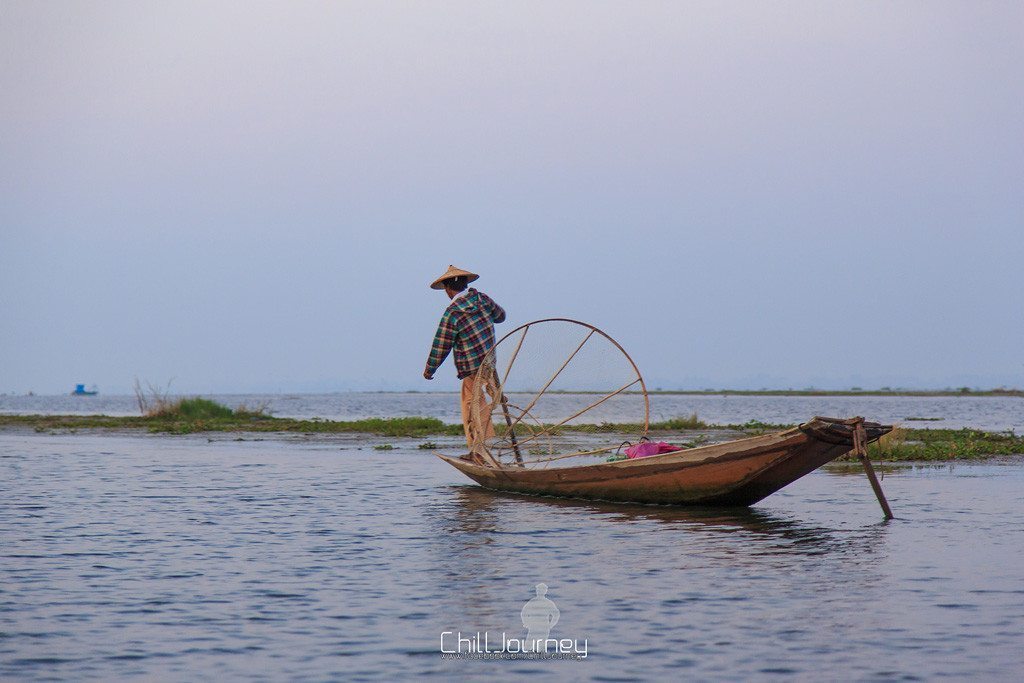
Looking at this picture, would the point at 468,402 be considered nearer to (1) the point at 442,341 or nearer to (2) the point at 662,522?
(1) the point at 442,341

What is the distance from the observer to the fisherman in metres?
15.4

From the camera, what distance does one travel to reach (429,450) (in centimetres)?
2527

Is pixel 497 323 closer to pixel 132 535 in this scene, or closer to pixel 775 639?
pixel 132 535

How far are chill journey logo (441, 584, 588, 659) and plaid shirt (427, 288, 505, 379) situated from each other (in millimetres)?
8395

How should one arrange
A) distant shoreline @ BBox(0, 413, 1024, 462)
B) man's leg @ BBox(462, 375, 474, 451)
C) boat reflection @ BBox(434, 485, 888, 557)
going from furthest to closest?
distant shoreline @ BBox(0, 413, 1024, 462) → man's leg @ BBox(462, 375, 474, 451) → boat reflection @ BBox(434, 485, 888, 557)

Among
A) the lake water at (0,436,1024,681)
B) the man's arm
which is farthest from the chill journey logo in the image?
the man's arm

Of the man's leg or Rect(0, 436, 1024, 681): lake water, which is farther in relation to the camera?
the man's leg

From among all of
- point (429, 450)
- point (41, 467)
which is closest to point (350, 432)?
point (429, 450)

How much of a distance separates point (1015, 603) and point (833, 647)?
206 centimetres

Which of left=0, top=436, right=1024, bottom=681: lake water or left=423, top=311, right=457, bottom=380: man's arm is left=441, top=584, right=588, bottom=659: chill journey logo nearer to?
left=0, top=436, right=1024, bottom=681: lake water

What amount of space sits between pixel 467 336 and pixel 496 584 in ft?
23.5

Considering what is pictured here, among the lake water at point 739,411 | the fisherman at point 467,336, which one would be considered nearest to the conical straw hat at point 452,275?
the fisherman at point 467,336

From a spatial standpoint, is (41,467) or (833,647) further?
(41,467)

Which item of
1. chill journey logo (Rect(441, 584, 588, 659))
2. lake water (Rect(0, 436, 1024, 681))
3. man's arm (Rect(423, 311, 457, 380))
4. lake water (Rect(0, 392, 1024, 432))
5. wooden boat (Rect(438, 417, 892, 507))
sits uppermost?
man's arm (Rect(423, 311, 457, 380))
